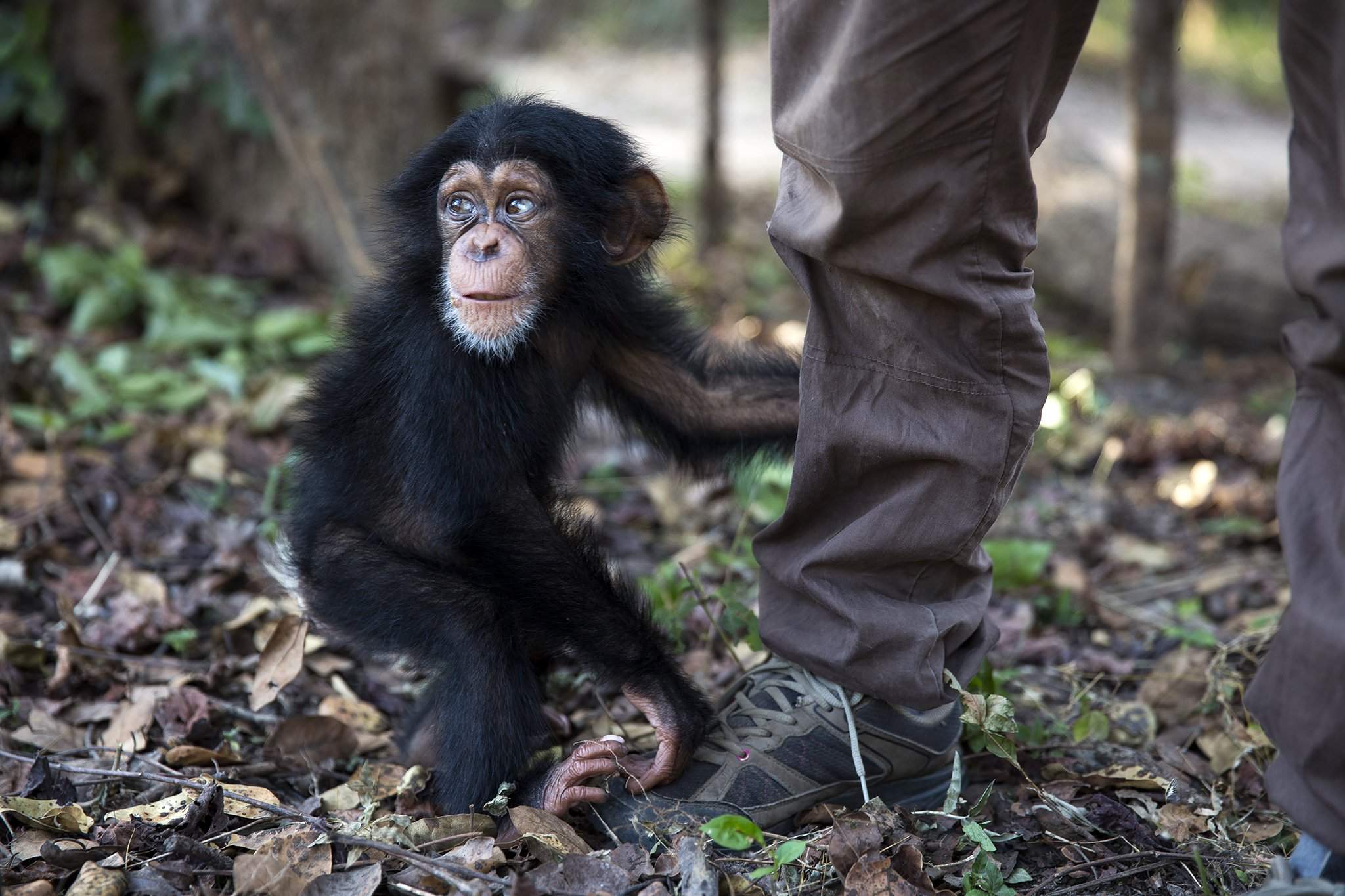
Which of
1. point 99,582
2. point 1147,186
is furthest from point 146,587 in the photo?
point 1147,186

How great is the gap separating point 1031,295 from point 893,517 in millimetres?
451

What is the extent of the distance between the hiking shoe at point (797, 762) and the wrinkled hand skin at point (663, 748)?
0.7 inches

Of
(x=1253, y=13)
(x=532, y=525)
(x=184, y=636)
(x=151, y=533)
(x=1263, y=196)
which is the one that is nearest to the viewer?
(x=532, y=525)

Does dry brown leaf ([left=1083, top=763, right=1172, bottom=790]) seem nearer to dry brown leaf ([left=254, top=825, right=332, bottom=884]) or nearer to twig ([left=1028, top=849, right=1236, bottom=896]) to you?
twig ([left=1028, top=849, right=1236, bottom=896])

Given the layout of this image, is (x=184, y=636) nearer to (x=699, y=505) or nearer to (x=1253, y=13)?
(x=699, y=505)

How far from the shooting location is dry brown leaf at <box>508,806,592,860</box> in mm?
2111

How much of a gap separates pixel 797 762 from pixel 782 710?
0.11m

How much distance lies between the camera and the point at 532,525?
7.98 ft

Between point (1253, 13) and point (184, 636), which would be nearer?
point (184, 636)

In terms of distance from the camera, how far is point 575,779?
229 centimetres

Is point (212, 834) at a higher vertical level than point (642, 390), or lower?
lower

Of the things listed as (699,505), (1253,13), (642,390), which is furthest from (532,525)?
(1253,13)

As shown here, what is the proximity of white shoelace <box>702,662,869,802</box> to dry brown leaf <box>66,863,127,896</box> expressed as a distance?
104 cm

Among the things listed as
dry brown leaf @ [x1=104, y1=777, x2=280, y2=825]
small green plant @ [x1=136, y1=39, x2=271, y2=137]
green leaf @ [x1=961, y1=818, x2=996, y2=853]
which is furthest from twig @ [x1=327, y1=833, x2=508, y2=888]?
small green plant @ [x1=136, y1=39, x2=271, y2=137]
